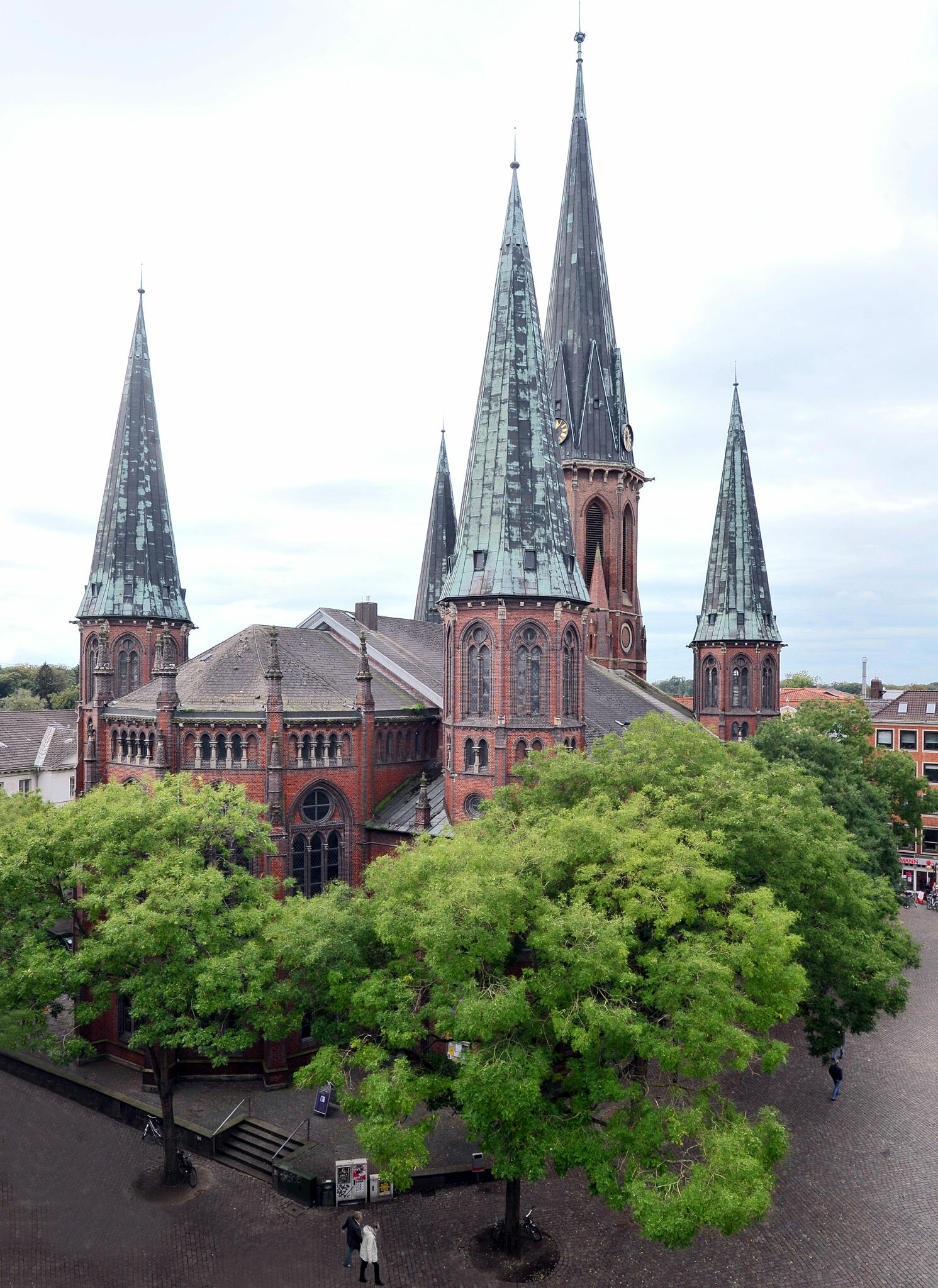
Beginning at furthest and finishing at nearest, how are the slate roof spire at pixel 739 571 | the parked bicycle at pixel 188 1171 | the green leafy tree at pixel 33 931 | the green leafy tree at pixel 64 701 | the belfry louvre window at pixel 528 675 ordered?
the green leafy tree at pixel 64 701 < the slate roof spire at pixel 739 571 < the belfry louvre window at pixel 528 675 < the parked bicycle at pixel 188 1171 < the green leafy tree at pixel 33 931

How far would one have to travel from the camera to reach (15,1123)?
31.6 m

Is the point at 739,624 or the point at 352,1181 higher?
the point at 739,624

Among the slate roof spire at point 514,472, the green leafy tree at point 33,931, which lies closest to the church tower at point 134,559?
the slate roof spire at point 514,472

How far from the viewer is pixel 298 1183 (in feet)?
87.6

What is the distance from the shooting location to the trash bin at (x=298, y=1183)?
86.9 ft

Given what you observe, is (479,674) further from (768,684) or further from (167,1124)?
(768,684)

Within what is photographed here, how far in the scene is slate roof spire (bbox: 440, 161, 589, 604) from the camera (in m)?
35.1

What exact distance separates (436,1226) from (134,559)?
3622cm

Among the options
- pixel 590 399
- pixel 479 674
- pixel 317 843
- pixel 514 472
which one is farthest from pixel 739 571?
pixel 317 843

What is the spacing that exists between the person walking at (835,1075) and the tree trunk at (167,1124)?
2303cm

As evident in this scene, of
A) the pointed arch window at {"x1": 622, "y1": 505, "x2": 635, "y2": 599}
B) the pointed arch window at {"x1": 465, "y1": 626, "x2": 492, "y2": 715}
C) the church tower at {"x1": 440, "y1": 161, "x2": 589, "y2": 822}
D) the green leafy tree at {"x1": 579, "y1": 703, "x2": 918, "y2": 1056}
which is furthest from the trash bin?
the pointed arch window at {"x1": 622, "y1": 505, "x2": 635, "y2": 599}

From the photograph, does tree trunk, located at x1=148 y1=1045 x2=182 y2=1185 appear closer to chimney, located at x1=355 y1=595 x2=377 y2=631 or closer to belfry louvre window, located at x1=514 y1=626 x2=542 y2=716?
belfry louvre window, located at x1=514 y1=626 x2=542 y2=716

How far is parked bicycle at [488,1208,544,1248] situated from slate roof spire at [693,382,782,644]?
1678 inches

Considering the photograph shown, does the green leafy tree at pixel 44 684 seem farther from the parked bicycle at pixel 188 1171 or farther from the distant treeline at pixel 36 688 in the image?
the parked bicycle at pixel 188 1171
